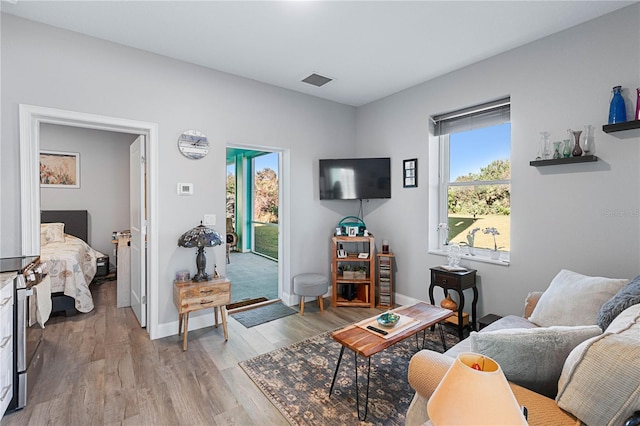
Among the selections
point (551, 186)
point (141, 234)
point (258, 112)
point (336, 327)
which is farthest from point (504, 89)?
point (141, 234)

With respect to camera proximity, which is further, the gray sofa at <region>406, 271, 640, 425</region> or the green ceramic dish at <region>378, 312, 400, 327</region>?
the green ceramic dish at <region>378, 312, 400, 327</region>

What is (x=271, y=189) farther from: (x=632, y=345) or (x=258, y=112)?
(x=632, y=345)

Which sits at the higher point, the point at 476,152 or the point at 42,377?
the point at 476,152

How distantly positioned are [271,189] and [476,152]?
492 centimetres

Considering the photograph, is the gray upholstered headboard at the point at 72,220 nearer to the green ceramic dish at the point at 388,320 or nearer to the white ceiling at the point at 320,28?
the white ceiling at the point at 320,28

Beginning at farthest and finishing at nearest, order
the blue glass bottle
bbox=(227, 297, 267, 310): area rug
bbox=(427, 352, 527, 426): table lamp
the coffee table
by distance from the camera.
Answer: bbox=(227, 297, 267, 310): area rug → the blue glass bottle → the coffee table → bbox=(427, 352, 527, 426): table lamp

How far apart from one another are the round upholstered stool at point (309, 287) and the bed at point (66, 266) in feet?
8.17

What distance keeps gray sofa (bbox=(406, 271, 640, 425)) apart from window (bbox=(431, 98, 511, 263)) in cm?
151

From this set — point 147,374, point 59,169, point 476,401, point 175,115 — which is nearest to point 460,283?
point 476,401

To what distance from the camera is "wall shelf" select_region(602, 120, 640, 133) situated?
2133 millimetres

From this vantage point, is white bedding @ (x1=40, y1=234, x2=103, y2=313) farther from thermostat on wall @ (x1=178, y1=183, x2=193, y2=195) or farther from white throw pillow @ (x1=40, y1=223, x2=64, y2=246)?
thermostat on wall @ (x1=178, y1=183, x2=193, y2=195)

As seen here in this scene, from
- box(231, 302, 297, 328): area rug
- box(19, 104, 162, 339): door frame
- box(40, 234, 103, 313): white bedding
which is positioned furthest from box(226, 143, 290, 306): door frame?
box(40, 234, 103, 313): white bedding

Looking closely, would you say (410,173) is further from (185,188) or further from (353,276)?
(185,188)

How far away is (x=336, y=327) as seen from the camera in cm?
330
